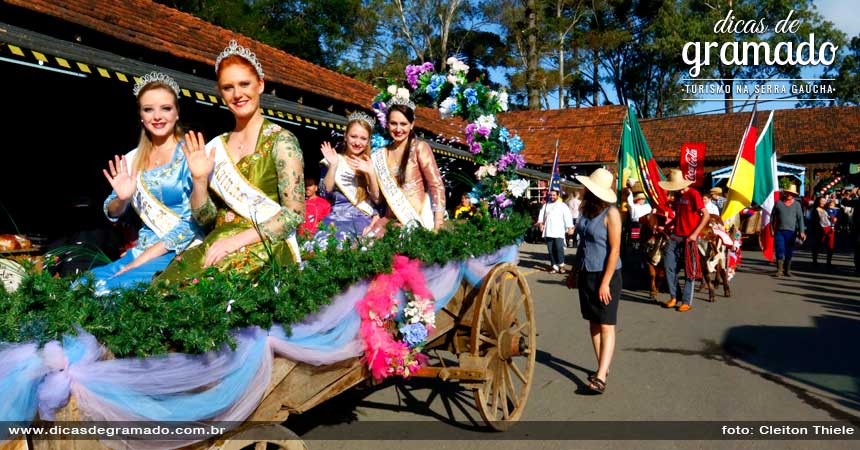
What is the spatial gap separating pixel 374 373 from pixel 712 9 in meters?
41.4

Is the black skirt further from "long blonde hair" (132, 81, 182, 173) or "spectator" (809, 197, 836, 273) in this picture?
"spectator" (809, 197, 836, 273)

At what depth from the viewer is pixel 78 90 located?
7059mm

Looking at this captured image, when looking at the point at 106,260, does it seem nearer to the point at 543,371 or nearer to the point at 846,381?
the point at 543,371

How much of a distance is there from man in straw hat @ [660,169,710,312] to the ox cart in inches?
191

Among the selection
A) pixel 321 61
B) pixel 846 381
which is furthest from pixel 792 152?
pixel 846 381

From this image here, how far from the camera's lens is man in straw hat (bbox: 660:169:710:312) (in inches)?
362

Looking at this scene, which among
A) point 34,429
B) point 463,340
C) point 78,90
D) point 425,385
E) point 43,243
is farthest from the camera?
point 78,90

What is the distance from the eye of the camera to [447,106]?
582 centimetres

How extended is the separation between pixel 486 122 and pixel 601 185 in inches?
47.0

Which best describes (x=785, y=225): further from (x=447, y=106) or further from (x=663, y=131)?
(x=663, y=131)

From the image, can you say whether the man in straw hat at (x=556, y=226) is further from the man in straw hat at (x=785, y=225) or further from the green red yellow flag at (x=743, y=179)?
the man in straw hat at (x=785, y=225)

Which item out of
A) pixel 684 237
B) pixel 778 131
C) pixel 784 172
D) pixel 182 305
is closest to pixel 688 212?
pixel 684 237

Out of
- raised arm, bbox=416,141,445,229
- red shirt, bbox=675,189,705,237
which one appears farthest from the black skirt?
red shirt, bbox=675,189,705,237

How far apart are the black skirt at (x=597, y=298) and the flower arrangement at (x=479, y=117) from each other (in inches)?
36.6
